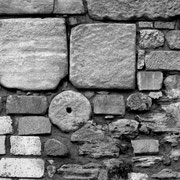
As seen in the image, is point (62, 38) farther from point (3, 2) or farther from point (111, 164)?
point (111, 164)

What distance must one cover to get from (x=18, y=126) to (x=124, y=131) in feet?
2.20

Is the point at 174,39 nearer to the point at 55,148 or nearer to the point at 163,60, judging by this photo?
the point at 163,60

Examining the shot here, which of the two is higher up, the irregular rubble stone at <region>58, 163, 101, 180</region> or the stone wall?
the stone wall

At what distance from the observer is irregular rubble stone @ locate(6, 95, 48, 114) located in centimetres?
276

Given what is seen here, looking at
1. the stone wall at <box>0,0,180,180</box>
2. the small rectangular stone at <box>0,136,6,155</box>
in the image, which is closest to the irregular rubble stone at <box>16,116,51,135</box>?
the stone wall at <box>0,0,180,180</box>

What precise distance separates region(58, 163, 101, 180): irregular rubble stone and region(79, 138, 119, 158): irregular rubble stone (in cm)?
7

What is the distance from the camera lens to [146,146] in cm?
269

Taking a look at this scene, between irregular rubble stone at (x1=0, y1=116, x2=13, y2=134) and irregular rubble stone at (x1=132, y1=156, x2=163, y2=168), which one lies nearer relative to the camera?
irregular rubble stone at (x1=132, y1=156, x2=163, y2=168)

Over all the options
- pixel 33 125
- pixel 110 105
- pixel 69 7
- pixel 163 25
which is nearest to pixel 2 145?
pixel 33 125

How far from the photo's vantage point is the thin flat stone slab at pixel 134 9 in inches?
106

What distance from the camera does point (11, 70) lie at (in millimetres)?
2775

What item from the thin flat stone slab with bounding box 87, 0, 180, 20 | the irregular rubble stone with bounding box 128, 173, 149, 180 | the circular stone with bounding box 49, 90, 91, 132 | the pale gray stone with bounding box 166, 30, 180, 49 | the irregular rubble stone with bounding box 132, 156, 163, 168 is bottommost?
the irregular rubble stone with bounding box 128, 173, 149, 180

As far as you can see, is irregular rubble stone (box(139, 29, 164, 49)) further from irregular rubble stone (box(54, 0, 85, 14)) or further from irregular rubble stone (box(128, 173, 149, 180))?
irregular rubble stone (box(128, 173, 149, 180))

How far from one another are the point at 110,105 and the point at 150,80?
0.29 metres
